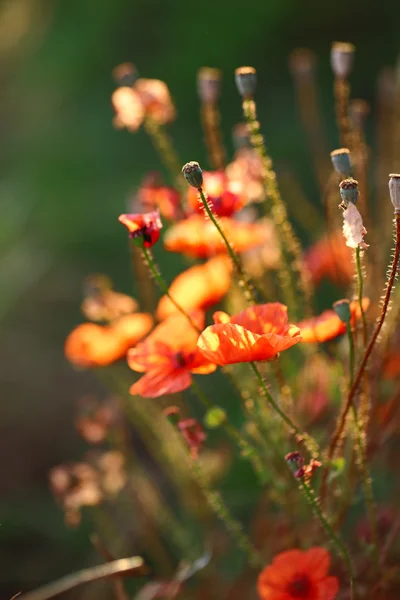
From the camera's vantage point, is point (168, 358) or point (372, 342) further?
point (168, 358)

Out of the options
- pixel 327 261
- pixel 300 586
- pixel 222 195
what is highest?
pixel 222 195

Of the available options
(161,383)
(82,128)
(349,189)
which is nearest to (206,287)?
(161,383)

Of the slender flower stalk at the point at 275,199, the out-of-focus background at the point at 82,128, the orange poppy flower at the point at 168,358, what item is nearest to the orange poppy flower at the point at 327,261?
the slender flower stalk at the point at 275,199

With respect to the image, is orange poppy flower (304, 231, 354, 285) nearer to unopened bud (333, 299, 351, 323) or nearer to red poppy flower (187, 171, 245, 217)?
red poppy flower (187, 171, 245, 217)

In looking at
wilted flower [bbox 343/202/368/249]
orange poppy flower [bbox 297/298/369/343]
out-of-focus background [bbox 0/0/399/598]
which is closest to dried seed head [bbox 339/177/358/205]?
wilted flower [bbox 343/202/368/249]

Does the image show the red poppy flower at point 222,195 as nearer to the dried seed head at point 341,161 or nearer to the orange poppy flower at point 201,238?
the orange poppy flower at point 201,238

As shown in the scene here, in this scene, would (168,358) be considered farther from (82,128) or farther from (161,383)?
(82,128)

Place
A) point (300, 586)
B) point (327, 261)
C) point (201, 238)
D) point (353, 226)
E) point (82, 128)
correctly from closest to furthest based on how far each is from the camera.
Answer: point (353, 226) < point (300, 586) < point (201, 238) < point (327, 261) < point (82, 128)
